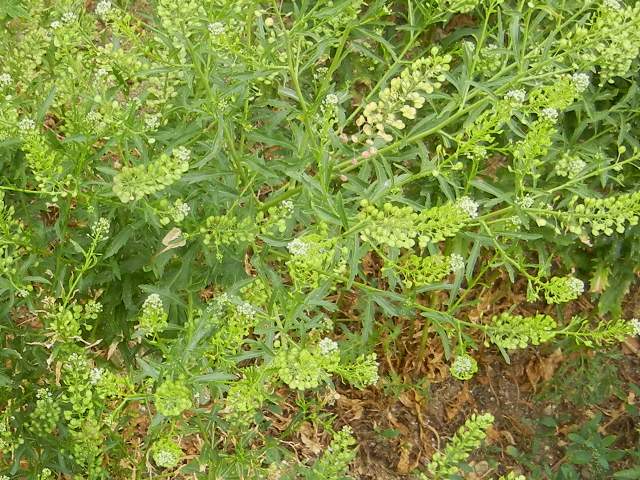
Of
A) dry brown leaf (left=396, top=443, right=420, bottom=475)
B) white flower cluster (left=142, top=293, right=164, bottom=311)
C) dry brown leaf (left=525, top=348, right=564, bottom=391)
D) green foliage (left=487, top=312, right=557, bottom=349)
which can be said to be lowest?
dry brown leaf (left=396, top=443, right=420, bottom=475)

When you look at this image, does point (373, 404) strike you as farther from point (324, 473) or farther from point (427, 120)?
point (427, 120)

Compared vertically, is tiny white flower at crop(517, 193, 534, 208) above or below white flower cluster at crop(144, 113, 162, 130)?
below

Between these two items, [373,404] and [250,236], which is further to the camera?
[373,404]

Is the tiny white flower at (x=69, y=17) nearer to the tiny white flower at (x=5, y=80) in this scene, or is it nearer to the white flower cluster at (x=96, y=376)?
the tiny white flower at (x=5, y=80)

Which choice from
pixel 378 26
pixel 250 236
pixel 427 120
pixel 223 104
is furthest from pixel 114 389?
pixel 378 26

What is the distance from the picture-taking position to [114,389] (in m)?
2.34

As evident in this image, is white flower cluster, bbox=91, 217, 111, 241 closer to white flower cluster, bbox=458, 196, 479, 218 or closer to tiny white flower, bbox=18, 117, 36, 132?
tiny white flower, bbox=18, 117, 36, 132

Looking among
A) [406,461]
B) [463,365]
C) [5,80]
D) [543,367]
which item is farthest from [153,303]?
[543,367]

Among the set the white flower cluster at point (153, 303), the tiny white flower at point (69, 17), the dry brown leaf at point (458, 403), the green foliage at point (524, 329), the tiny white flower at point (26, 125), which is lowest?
the dry brown leaf at point (458, 403)

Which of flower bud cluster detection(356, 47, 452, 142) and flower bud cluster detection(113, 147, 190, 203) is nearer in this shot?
flower bud cluster detection(113, 147, 190, 203)

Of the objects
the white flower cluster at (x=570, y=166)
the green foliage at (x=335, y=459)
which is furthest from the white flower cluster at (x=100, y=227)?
the white flower cluster at (x=570, y=166)

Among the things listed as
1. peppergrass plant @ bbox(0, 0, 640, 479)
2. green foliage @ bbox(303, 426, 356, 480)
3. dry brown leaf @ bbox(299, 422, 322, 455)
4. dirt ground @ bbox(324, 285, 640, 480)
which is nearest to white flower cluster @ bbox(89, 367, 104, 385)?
peppergrass plant @ bbox(0, 0, 640, 479)

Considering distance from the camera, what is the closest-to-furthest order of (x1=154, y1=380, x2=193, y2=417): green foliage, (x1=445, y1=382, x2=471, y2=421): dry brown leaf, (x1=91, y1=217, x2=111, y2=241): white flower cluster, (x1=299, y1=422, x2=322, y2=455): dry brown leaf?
(x1=154, y1=380, x2=193, y2=417): green foliage
(x1=91, y1=217, x2=111, y2=241): white flower cluster
(x1=299, y1=422, x2=322, y2=455): dry brown leaf
(x1=445, y1=382, x2=471, y2=421): dry brown leaf

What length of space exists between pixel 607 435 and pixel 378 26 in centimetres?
301
